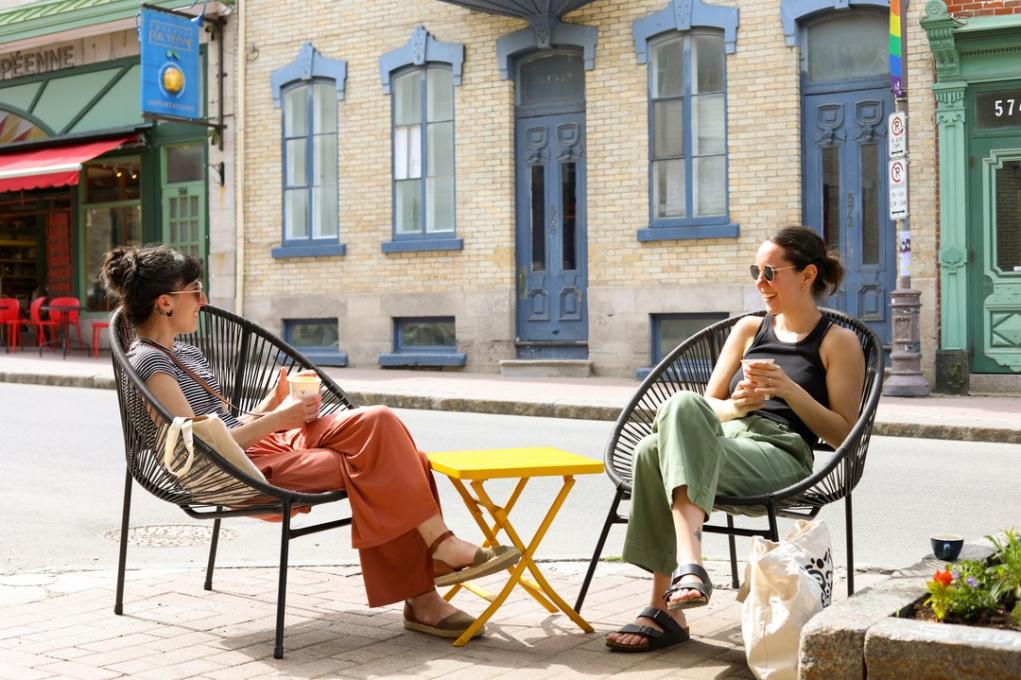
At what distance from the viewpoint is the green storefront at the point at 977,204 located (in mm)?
13836

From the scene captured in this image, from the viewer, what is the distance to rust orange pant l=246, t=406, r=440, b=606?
4523 millimetres

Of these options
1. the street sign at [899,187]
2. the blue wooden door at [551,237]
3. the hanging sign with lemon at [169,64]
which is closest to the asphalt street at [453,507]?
the street sign at [899,187]

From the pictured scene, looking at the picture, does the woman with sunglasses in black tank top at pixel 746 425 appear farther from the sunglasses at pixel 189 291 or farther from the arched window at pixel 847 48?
the arched window at pixel 847 48

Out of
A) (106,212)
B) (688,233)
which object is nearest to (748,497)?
(688,233)

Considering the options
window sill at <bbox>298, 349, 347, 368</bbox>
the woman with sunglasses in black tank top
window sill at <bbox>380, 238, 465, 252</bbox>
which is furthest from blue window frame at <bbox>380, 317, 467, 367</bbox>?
the woman with sunglasses in black tank top

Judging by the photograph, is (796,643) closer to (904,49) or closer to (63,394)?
(904,49)

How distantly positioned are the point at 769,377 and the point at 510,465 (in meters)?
0.99

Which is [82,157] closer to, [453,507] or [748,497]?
[453,507]

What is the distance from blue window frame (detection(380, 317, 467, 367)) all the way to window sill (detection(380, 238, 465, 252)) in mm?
995

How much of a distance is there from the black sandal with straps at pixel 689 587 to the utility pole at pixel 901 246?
387 inches

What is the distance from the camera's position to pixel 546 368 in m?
16.7

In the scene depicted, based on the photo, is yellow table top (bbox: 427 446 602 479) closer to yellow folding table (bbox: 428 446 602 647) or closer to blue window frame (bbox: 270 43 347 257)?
yellow folding table (bbox: 428 446 602 647)

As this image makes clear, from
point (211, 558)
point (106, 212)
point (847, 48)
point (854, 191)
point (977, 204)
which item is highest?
point (847, 48)

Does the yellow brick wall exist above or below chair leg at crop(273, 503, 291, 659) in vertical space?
above
